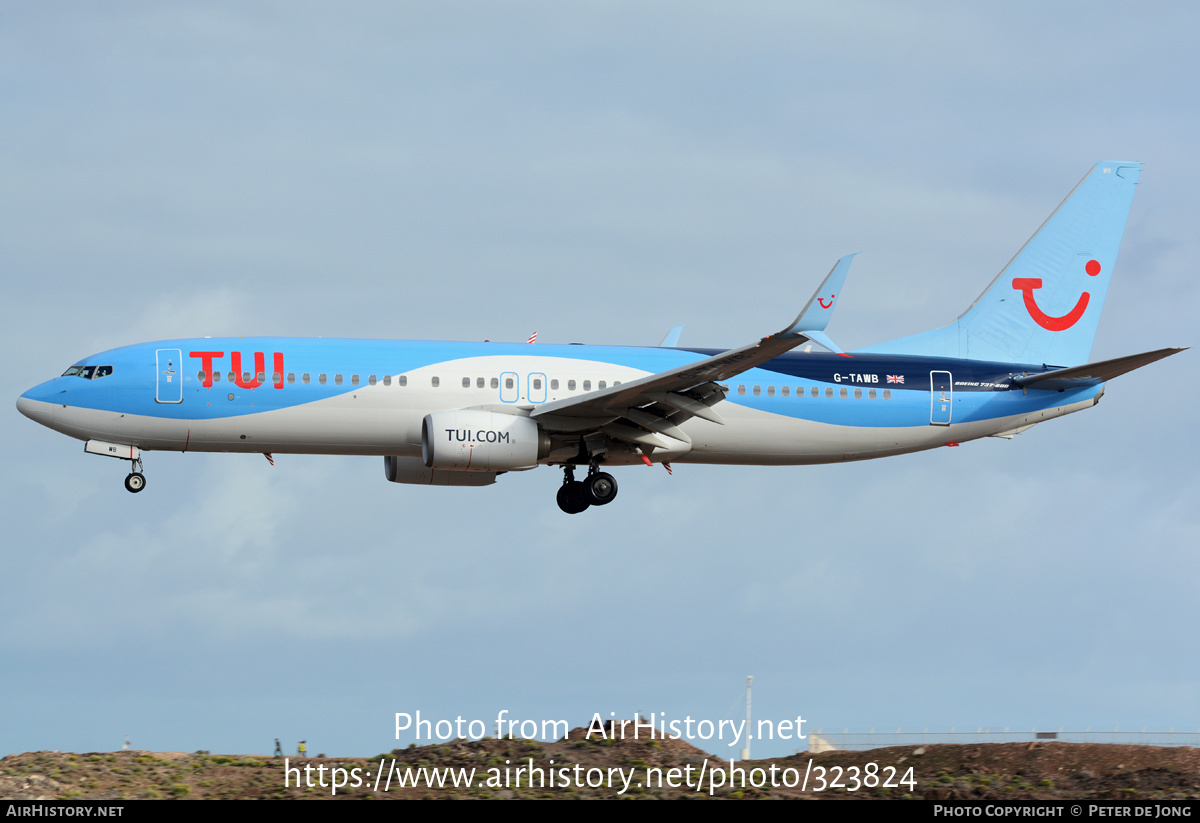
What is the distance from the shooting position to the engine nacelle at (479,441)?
107ft

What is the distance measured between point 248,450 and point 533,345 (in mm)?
7800

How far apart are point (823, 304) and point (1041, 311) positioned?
50.3ft

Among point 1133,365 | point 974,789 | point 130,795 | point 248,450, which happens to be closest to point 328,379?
point 248,450

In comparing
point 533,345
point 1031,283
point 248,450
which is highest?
point 1031,283

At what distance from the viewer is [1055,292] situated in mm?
41500

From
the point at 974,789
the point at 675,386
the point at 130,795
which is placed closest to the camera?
the point at 130,795

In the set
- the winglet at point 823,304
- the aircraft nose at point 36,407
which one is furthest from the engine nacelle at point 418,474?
the winglet at point 823,304

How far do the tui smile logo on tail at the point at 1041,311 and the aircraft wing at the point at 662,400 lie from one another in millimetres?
11964

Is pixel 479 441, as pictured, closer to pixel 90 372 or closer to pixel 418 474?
pixel 418 474

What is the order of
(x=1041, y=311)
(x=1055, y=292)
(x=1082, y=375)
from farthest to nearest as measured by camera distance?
(x=1055, y=292)
(x=1041, y=311)
(x=1082, y=375)

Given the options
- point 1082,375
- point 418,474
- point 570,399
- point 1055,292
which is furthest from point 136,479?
point 1055,292

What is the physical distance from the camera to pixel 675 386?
107 feet

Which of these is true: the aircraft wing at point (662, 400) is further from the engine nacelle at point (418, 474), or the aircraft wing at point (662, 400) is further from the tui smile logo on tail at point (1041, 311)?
the tui smile logo on tail at point (1041, 311)
